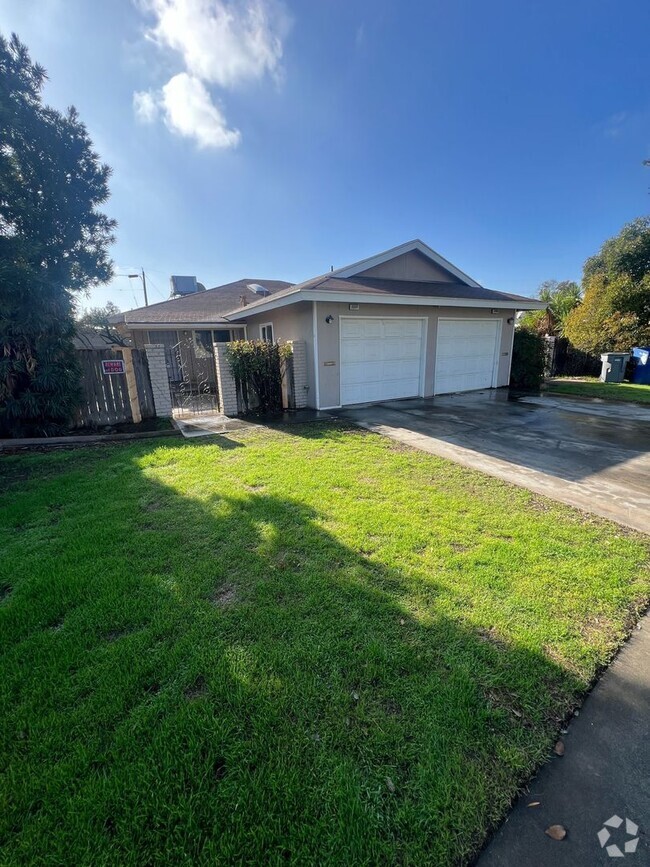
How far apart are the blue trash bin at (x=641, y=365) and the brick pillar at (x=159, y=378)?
59.1 ft

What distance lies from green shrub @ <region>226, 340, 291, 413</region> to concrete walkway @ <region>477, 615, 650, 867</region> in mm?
8100

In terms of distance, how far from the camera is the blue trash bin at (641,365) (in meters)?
14.5

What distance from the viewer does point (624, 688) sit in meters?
1.90

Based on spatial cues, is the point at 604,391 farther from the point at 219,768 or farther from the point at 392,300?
the point at 219,768

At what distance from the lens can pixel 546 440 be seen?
647 cm

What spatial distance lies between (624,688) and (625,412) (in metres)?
9.46

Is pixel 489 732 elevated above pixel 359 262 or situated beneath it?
situated beneath

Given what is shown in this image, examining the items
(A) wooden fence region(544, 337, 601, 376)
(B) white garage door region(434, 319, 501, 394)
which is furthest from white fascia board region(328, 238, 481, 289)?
A: (A) wooden fence region(544, 337, 601, 376)

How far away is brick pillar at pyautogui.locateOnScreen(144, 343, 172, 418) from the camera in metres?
7.86

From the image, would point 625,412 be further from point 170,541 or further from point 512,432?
point 170,541

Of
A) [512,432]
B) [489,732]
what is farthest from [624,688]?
[512,432]

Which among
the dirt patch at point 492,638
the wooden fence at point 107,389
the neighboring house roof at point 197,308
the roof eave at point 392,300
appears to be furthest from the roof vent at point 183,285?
the dirt patch at point 492,638

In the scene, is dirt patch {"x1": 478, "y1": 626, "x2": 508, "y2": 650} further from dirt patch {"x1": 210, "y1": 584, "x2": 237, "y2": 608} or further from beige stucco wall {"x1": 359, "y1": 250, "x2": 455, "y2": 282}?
beige stucco wall {"x1": 359, "y1": 250, "x2": 455, "y2": 282}

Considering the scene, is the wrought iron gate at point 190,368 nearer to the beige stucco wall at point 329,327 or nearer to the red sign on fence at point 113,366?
the beige stucco wall at point 329,327
